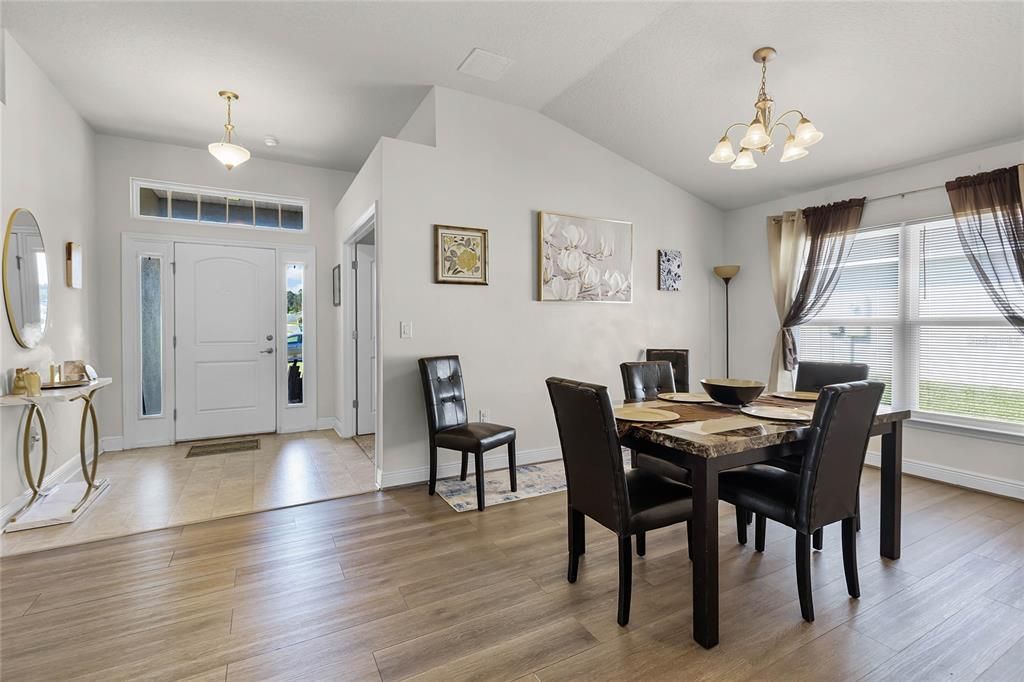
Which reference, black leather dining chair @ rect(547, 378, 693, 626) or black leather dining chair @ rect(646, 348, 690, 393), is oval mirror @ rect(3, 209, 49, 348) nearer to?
black leather dining chair @ rect(547, 378, 693, 626)

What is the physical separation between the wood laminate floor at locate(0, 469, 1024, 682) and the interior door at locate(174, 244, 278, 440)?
8.22 feet

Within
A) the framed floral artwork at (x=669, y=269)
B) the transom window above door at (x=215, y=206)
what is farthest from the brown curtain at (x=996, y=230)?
the transom window above door at (x=215, y=206)

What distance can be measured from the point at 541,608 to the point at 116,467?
3.98 meters

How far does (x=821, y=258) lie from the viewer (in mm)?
4359

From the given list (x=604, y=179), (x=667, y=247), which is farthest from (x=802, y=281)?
(x=604, y=179)

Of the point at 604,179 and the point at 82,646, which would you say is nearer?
the point at 82,646

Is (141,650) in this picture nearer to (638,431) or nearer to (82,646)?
(82,646)

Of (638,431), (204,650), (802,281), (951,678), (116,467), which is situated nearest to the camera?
(951,678)

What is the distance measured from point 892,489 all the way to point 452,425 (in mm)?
2543

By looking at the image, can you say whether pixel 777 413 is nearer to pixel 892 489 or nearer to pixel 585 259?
pixel 892 489

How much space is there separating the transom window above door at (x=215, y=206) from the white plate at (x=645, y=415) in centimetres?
455

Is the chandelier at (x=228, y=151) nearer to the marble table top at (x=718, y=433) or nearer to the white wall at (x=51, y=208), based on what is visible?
the white wall at (x=51, y=208)

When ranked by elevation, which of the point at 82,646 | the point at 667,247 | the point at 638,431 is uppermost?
the point at 667,247

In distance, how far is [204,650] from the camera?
5.77 feet
